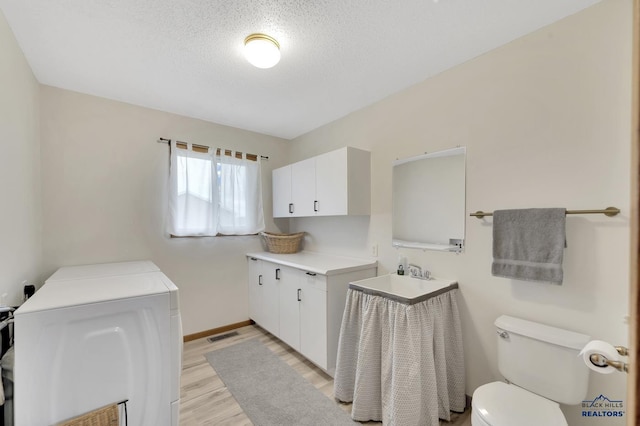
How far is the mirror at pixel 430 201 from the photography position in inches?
81.0

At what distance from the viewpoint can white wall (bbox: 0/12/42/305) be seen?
4.90 feet

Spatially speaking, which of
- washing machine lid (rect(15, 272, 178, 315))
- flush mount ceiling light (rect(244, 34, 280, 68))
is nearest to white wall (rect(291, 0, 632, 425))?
flush mount ceiling light (rect(244, 34, 280, 68))

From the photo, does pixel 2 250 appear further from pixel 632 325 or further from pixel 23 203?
pixel 632 325

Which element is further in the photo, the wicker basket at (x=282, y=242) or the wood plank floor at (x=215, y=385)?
the wicker basket at (x=282, y=242)

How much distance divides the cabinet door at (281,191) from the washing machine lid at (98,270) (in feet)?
5.02

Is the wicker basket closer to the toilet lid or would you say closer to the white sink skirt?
the white sink skirt

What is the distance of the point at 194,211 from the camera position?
115 inches

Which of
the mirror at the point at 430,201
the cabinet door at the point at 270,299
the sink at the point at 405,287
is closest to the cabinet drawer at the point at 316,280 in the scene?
the sink at the point at 405,287

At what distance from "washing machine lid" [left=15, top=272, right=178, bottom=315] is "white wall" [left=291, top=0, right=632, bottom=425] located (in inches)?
73.5

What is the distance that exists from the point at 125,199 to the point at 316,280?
2.00m

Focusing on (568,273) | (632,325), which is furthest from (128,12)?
(568,273)

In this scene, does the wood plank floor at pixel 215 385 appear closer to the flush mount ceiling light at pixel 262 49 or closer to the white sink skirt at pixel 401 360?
the white sink skirt at pixel 401 360

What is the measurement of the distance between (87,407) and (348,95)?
2.70m

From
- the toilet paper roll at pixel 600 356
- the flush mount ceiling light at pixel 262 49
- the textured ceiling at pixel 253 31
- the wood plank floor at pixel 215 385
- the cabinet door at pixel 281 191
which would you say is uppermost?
the textured ceiling at pixel 253 31
